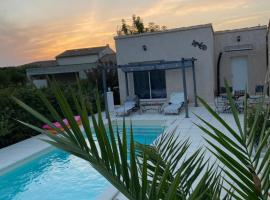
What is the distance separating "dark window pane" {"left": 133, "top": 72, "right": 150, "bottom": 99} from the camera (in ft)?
73.1

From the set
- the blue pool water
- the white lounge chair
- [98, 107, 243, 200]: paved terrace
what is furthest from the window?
the blue pool water

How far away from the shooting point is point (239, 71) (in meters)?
22.1

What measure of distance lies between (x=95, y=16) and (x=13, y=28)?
6.34 m

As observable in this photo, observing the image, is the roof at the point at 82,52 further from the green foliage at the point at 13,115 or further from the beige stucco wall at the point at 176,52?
the green foliage at the point at 13,115

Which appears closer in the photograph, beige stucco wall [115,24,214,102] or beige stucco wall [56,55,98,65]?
beige stucco wall [115,24,214,102]

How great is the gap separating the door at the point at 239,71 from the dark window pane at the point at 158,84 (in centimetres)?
530

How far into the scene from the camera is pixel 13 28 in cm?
2066

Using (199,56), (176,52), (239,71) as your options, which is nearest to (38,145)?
(176,52)

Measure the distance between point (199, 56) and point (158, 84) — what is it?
3.62 meters

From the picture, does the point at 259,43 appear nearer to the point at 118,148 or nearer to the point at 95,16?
the point at 95,16

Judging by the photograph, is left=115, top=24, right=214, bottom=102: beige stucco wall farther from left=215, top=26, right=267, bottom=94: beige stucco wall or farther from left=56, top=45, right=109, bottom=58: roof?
left=56, top=45, right=109, bottom=58: roof

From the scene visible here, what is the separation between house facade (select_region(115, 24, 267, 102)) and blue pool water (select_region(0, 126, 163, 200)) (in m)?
10.8

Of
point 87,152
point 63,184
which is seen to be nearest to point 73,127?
point 87,152

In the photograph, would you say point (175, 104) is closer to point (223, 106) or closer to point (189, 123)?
point (223, 106)
